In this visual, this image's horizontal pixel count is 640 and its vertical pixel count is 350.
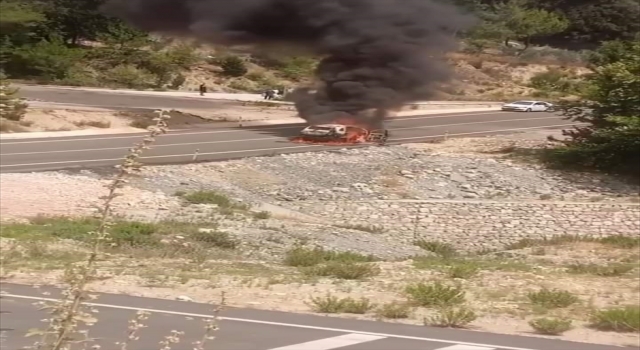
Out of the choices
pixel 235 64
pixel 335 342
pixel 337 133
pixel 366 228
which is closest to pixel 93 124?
pixel 366 228

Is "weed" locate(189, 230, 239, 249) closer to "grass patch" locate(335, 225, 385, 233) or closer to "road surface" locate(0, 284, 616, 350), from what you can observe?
"grass patch" locate(335, 225, 385, 233)

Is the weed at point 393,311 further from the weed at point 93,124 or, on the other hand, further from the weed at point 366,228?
the weed at point 93,124

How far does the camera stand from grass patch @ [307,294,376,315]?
68.2 ft

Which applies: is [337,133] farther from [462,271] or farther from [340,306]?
[462,271]

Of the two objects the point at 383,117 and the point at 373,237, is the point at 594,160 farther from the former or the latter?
the point at 383,117

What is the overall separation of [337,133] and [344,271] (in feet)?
78.5

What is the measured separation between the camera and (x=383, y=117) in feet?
11.2

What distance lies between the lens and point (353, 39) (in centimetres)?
331

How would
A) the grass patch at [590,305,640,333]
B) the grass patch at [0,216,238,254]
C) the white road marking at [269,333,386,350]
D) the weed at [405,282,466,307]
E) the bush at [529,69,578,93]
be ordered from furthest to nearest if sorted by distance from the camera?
the grass patch at [0,216,238,254], the weed at [405,282,466,307], the grass patch at [590,305,640,333], the white road marking at [269,333,386,350], the bush at [529,69,578,93]

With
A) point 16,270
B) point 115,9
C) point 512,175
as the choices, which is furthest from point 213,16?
point 512,175

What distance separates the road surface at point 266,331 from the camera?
16812mm

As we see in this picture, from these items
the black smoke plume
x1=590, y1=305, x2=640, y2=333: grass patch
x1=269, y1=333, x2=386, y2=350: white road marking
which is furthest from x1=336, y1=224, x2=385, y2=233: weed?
the black smoke plume

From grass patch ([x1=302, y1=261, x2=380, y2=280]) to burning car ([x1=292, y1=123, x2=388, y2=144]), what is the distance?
23.1 metres

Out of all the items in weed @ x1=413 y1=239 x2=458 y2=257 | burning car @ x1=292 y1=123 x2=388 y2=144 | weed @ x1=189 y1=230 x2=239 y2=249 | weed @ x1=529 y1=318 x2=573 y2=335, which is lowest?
weed @ x1=413 y1=239 x2=458 y2=257
